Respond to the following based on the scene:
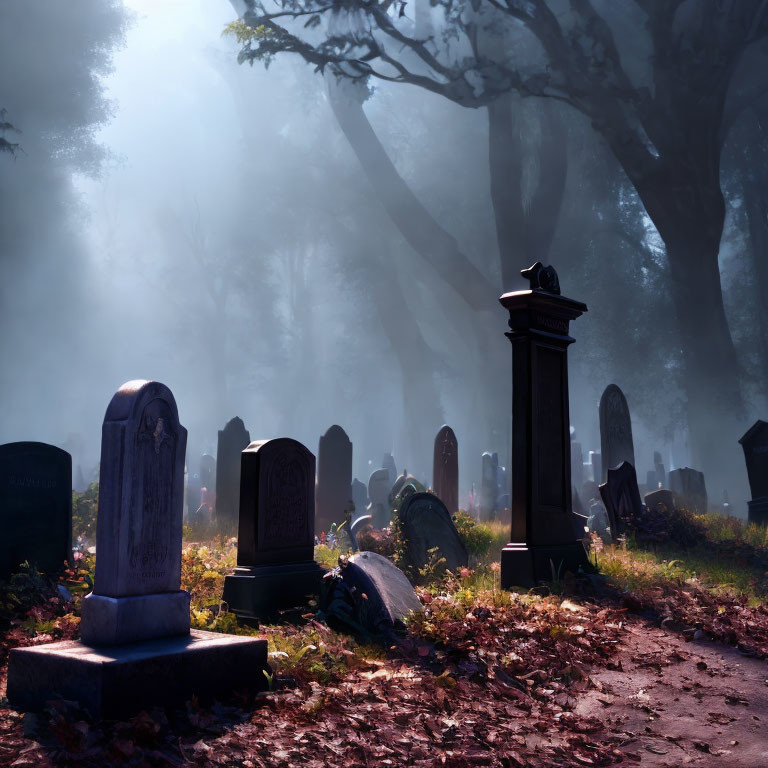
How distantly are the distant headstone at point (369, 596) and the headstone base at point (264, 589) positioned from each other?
875mm

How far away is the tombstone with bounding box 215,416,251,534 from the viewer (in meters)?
16.3

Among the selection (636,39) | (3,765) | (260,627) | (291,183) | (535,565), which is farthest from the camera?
(291,183)

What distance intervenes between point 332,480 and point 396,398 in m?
48.0

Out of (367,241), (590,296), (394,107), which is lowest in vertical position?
(590,296)

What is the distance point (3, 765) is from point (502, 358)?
27730 mm

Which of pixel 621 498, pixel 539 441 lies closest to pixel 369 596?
pixel 539 441

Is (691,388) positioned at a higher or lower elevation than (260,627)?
higher

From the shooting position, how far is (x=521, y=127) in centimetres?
3291

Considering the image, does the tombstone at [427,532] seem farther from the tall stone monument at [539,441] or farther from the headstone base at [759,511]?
the headstone base at [759,511]

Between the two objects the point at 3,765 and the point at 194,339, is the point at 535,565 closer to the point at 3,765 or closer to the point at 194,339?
the point at 3,765

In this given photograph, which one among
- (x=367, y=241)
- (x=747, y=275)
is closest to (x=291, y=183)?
(x=367, y=241)

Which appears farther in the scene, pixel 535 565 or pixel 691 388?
pixel 691 388

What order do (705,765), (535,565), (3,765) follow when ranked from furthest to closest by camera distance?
(535,565) → (705,765) → (3,765)

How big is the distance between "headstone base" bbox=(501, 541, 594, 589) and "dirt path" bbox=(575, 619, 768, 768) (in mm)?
1736
